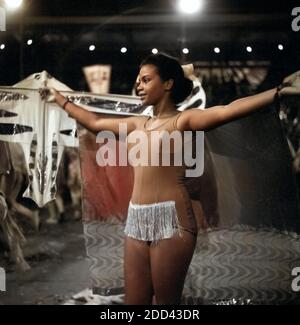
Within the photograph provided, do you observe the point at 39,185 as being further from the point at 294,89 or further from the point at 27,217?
the point at 294,89

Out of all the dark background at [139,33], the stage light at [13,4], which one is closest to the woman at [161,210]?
the dark background at [139,33]

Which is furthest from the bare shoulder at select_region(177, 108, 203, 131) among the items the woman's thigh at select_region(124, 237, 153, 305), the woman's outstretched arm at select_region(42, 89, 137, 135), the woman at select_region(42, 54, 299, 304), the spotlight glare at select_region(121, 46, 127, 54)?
the spotlight glare at select_region(121, 46, 127, 54)

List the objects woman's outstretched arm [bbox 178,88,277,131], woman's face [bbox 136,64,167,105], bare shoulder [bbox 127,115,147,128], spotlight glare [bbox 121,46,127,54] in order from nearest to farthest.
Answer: woman's outstretched arm [bbox 178,88,277,131]
woman's face [bbox 136,64,167,105]
bare shoulder [bbox 127,115,147,128]
spotlight glare [bbox 121,46,127,54]

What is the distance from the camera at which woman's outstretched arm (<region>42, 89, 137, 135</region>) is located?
2717mm

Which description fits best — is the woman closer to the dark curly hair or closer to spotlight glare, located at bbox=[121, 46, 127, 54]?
the dark curly hair

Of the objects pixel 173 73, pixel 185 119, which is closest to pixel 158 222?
pixel 185 119

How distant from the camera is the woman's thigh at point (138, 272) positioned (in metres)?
2.55

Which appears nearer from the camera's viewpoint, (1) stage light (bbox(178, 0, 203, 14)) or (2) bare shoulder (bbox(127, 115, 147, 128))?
(2) bare shoulder (bbox(127, 115, 147, 128))

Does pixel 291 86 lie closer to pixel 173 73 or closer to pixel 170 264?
pixel 173 73

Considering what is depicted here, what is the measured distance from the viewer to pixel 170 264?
2.54 meters

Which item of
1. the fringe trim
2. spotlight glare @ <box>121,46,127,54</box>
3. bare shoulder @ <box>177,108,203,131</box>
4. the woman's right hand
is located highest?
spotlight glare @ <box>121,46,127,54</box>

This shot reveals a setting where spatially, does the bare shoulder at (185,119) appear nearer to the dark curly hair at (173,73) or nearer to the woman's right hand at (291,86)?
the dark curly hair at (173,73)

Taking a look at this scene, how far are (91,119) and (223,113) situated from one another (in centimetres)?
86

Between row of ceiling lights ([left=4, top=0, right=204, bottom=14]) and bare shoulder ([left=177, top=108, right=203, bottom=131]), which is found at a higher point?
row of ceiling lights ([left=4, top=0, right=204, bottom=14])
